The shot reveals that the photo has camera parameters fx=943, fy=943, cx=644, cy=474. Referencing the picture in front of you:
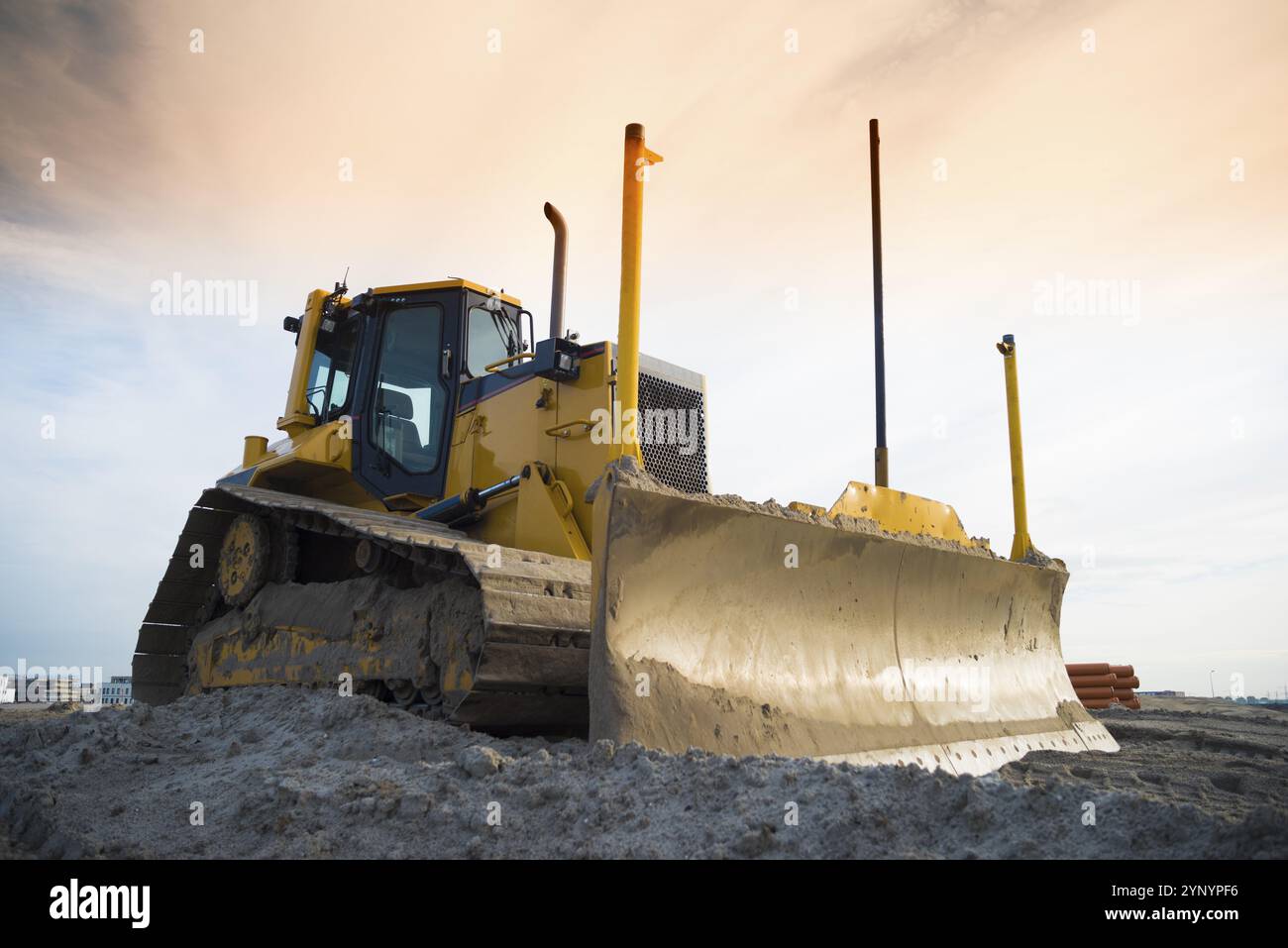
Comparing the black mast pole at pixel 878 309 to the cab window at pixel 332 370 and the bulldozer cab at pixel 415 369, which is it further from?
the cab window at pixel 332 370

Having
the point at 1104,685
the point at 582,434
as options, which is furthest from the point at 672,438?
the point at 1104,685

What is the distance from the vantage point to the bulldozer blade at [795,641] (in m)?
3.50

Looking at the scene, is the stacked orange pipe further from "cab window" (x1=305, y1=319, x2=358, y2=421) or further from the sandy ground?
"cab window" (x1=305, y1=319, x2=358, y2=421)

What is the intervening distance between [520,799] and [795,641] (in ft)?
5.57

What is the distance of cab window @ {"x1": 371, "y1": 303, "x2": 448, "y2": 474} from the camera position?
20.3 feet

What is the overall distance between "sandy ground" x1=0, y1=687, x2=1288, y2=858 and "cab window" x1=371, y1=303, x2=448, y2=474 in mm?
2080

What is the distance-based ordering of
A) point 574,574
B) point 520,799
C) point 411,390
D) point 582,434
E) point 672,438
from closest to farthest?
1. point 520,799
2. point 574,574
3. point 582,434
4. point 672,438
5. point 411,390

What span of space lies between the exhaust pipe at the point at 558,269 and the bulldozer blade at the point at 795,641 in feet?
11.0

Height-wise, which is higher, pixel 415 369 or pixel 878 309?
pixel 878 309

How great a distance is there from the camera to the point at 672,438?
18.0 ft

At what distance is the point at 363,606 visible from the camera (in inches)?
192

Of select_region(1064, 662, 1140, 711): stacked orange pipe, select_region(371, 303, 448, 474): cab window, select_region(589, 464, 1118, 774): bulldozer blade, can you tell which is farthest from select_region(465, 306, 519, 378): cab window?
select_region(1064, 662, 1140, 711): stacked orange pipe

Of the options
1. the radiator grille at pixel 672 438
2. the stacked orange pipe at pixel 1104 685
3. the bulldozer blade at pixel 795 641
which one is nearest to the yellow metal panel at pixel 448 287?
the radiator grille at pixel 672 438

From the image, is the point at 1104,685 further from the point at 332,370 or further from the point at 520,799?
the point at 520,799
